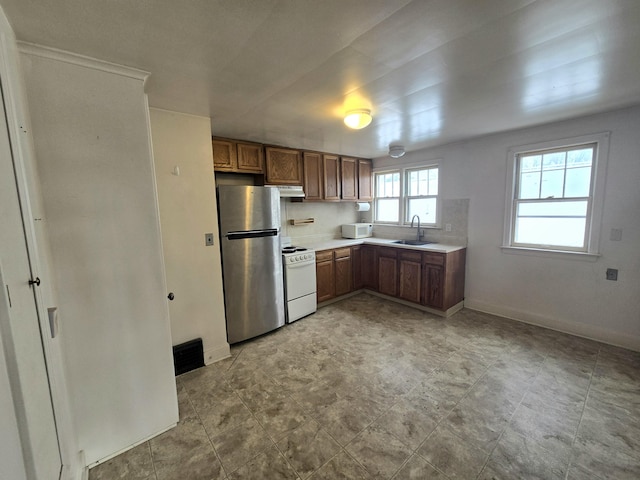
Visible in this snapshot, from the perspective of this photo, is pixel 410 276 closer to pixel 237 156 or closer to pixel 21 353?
pixel 237 156

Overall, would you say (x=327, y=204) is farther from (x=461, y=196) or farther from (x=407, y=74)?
(x=407, y=74)

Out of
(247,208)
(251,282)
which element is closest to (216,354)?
(251,282)

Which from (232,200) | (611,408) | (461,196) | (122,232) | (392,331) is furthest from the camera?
(461,196)

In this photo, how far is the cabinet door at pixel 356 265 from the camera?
4.18m

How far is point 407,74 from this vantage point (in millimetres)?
1688

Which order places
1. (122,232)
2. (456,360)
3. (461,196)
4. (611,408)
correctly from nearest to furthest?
(122,232)
(611,408)
(456,360)
(461,196)

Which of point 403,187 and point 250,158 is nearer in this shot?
point 250,158

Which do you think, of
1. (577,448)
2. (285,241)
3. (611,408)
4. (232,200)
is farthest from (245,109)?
(611,408)

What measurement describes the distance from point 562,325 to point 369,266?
94.4 inches

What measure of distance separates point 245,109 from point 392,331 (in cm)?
278

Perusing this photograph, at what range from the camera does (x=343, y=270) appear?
4.04 m

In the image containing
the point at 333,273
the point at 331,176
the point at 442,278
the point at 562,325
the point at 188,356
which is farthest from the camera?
the point at 331,176

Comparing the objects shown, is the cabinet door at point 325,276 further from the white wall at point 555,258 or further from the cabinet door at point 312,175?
the white wall at point 555,258

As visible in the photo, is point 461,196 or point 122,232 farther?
point 461,196
